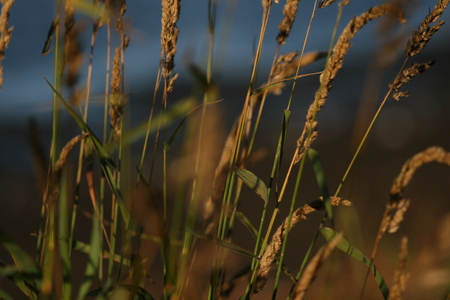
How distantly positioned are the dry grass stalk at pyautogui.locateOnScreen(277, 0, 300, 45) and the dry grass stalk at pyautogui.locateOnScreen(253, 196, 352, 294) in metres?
0.47

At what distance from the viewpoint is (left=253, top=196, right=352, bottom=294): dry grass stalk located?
40.6 inches

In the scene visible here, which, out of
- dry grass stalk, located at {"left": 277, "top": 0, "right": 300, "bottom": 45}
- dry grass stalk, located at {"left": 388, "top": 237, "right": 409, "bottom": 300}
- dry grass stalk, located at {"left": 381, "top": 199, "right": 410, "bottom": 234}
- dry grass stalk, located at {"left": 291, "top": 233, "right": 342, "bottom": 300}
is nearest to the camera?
dry grass stalk, located at {"left": 291, "top": 233, "right": 342, "bottom": 300}

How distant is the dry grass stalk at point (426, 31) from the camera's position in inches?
43.3

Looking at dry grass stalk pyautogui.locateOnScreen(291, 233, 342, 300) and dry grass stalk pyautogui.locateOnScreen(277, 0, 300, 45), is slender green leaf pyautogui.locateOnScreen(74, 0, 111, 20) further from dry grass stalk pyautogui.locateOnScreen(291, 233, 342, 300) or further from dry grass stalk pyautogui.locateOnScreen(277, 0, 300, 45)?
dry grass stalk pyautogui.locateOnScreen(291, 233, 342, 300)

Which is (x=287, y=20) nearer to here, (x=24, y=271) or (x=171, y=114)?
(x=171, y=114)

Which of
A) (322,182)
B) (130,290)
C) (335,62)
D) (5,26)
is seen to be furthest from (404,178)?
(5,26)

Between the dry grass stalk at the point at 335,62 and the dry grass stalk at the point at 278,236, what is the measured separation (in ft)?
0.36

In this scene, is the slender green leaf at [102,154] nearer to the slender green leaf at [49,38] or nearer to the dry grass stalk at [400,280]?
the slender green leaf at [49,38]

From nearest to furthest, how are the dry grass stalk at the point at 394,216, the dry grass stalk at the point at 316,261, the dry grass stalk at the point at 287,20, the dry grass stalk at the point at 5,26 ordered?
the dry grass stalk at the point at 316,261 < the dry grass stalk at the point at 394,216 < the dry grass stalk at the point at 287,20 < the dry grass stalk at the point at 5,26

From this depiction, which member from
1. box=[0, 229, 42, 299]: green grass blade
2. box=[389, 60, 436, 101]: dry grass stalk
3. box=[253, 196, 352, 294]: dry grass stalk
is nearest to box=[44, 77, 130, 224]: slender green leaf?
box=[0, 229, 42, 299]: green grass blade

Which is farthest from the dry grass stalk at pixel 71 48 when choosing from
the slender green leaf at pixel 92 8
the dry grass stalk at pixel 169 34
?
the dry grass stalk at pixel 169 34

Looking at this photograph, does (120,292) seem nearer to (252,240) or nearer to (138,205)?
(138,205)

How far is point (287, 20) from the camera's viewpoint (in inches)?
51.5

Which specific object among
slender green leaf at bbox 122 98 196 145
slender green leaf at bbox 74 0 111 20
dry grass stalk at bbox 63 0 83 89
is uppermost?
slender green leaf at bbox 74 0 111 20
